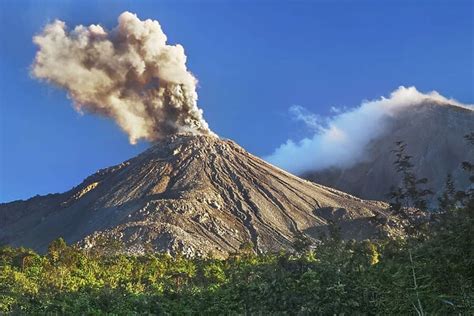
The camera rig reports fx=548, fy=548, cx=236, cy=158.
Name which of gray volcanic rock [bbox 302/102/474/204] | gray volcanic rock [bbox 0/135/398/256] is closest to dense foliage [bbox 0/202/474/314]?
gray volcanic rock [bbox 0/135/398/256]

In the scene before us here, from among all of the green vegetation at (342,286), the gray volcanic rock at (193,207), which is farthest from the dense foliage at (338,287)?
the gray volcanic rock at (193,207)

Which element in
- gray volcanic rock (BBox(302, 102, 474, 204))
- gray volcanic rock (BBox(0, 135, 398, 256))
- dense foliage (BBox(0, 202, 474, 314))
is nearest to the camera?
dense foliage (BBox(0, 202, 474, 314))

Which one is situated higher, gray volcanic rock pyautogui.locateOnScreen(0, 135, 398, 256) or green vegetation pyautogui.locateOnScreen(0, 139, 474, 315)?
gray volcanic rock pyautogui.locateOnScreen(0, 135, 398, 256)

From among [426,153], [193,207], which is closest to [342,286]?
[193,207]

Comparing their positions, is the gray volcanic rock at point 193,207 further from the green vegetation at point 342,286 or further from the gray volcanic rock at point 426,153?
the green vegetation at point 342,286

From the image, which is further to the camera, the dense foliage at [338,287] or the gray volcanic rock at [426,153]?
the gray volcanic rock at [426,153]

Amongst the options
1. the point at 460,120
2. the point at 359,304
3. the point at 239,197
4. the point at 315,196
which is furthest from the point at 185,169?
the point at 359,304

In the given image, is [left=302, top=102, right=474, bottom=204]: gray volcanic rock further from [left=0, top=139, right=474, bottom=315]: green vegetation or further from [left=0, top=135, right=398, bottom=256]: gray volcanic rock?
[left=0, top=139, right=474, bottom=315]: green vegetation
